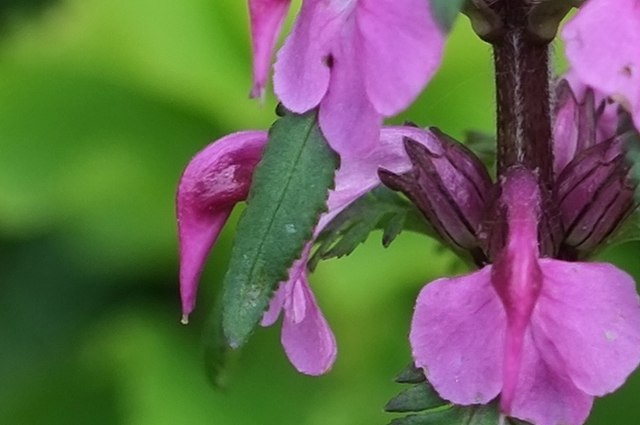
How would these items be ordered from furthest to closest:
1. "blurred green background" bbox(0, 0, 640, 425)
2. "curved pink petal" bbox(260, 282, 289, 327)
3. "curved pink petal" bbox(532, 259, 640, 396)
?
"blurred green background" bbox(0, 0, 640, 425) < "curved pink petal" bbox(260, 282, 289, 327) < "curved pink petal" bbox(532, 259, 640, 396)

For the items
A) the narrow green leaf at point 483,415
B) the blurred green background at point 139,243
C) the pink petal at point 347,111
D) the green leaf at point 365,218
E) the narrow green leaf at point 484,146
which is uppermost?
the pink petal at point 347,111

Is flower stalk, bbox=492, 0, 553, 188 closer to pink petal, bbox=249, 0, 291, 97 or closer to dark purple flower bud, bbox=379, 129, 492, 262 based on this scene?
dark purple flower bud, bbox=379, 129, 492, 262

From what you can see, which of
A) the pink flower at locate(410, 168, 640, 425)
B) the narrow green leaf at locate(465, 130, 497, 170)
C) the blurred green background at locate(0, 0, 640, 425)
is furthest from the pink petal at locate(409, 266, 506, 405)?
the blurred green background at locate(0, 0, 640, 425)

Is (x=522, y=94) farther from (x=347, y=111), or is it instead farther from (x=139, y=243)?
(x=139, y=243)

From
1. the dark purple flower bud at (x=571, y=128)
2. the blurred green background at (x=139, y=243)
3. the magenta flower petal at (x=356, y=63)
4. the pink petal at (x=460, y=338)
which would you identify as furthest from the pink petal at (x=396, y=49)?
the blurred green background at (x=139, y=243)

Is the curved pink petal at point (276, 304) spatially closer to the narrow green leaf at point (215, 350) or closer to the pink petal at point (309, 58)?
the narrow green leaf at point (215, 350)

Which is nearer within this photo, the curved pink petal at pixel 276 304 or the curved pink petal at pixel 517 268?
the curved pink petal at pixel 517 268
